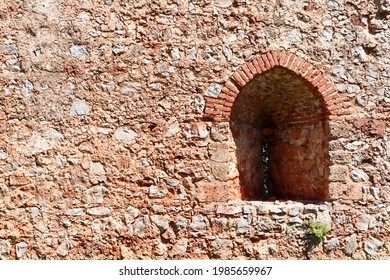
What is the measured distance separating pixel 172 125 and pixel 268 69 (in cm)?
120

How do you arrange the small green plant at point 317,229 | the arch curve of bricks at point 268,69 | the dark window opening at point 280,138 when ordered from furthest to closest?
the dark window opening at point 280,138 → the arch curve of bricks at point 268,69 → the small green plant at point 317,229

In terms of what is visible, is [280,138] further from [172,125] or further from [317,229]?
[172,125]

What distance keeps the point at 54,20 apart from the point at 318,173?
3400 mm

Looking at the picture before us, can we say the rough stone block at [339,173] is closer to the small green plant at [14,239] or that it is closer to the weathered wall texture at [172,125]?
the weathered wall texture at [172,125]

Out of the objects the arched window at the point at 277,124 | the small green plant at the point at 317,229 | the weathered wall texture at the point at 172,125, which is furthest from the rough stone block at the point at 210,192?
the small green plant at the point at 317,229

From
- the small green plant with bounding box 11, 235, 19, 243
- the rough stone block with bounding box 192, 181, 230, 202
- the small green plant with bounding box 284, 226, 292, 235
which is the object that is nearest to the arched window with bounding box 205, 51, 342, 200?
the rough stone block with bounding box 192, 181, 230, 202

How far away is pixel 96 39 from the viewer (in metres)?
4.80

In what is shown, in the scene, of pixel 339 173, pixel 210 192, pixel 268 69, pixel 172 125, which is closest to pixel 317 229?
pixel 339 173

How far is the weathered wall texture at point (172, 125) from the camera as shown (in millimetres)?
4637

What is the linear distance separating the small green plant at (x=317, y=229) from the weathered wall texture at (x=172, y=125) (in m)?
0.07

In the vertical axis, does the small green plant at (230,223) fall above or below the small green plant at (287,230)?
above

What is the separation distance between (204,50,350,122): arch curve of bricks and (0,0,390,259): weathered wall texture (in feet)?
0.05
